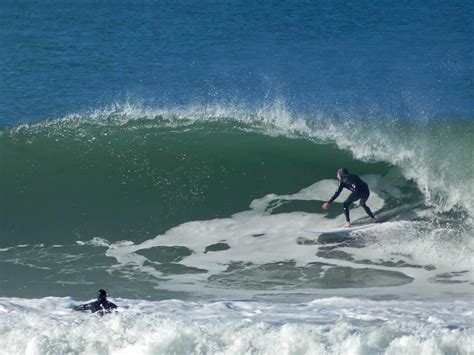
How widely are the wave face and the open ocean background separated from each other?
0.05 metres

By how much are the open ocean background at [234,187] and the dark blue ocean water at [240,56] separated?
0.11 metres

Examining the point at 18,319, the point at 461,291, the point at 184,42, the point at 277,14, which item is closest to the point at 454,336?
the point at 461,291

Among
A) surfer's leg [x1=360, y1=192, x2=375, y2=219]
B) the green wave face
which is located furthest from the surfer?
surfer's leg [x1=360, y1=192, x2=375, y2=219]

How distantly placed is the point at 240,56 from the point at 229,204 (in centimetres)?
1243

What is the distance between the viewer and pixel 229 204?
22609 mm

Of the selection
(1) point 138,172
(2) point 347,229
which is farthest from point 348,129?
(2) point 347,229

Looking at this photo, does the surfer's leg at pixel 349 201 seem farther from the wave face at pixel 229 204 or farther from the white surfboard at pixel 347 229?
the wave face at pixel 229 204

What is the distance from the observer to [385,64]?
33.5 meters

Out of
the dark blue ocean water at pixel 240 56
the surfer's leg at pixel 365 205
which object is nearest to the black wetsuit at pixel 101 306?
the surfer's leg at pixel 365 205

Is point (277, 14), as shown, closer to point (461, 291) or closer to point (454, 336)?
point (461, 291)

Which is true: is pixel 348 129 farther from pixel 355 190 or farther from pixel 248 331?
pixel 248 331

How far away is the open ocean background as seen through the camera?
16.6 m

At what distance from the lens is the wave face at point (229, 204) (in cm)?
1942

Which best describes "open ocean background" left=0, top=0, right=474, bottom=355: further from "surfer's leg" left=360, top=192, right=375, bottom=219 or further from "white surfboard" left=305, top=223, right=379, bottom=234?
"surfer's leg" left=360, top=192, right=375, bottom=219
